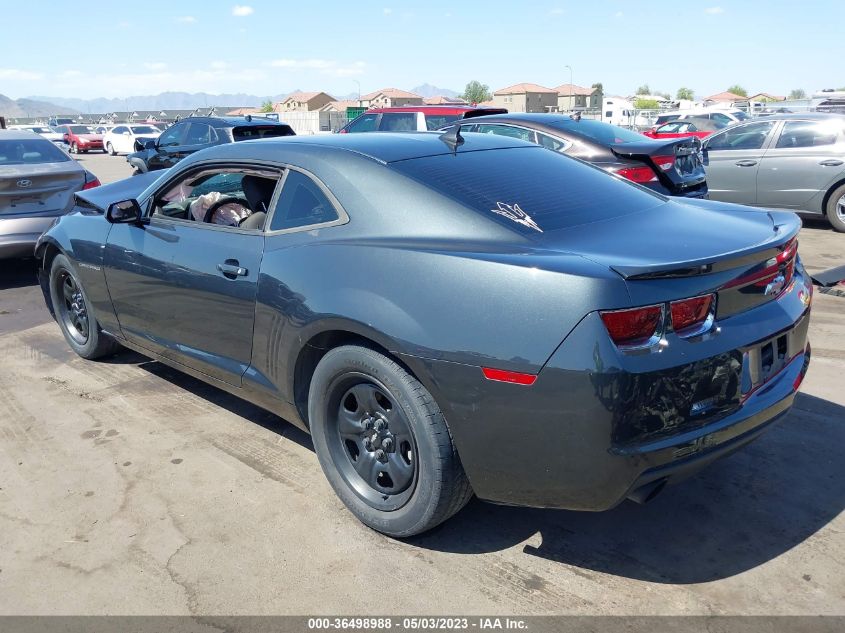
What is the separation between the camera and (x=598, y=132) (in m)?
8.09

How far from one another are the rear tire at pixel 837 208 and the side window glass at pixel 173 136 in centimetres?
1125

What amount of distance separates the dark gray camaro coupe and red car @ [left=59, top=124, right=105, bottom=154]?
38580mm

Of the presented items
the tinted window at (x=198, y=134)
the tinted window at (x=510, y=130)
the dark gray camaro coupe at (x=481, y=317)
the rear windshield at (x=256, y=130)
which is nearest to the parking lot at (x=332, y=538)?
the dark gray camaro coupe at (x=481, y=317)

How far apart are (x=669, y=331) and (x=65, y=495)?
2.81m

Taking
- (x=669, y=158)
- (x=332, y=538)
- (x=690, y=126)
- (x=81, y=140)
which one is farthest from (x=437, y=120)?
(x=81, y=140)

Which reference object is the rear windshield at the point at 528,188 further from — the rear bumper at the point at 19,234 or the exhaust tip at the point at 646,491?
the rear bumper at the point at 19,234

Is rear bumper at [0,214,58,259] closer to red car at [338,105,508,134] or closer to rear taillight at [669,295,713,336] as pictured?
red car at [338,105,508,134]

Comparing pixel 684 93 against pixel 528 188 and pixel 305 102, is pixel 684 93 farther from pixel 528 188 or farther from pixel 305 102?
pixel 528 188

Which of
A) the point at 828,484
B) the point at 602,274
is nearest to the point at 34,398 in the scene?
the point at 602,274

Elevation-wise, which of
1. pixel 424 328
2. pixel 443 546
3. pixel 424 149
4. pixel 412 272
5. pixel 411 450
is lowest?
pixel 443 546

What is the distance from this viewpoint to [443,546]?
9.83ft

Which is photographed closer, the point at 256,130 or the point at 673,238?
the point at 673,238

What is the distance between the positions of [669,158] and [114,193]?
5268 mm

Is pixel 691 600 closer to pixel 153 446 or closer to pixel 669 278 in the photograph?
pixel 669 278
